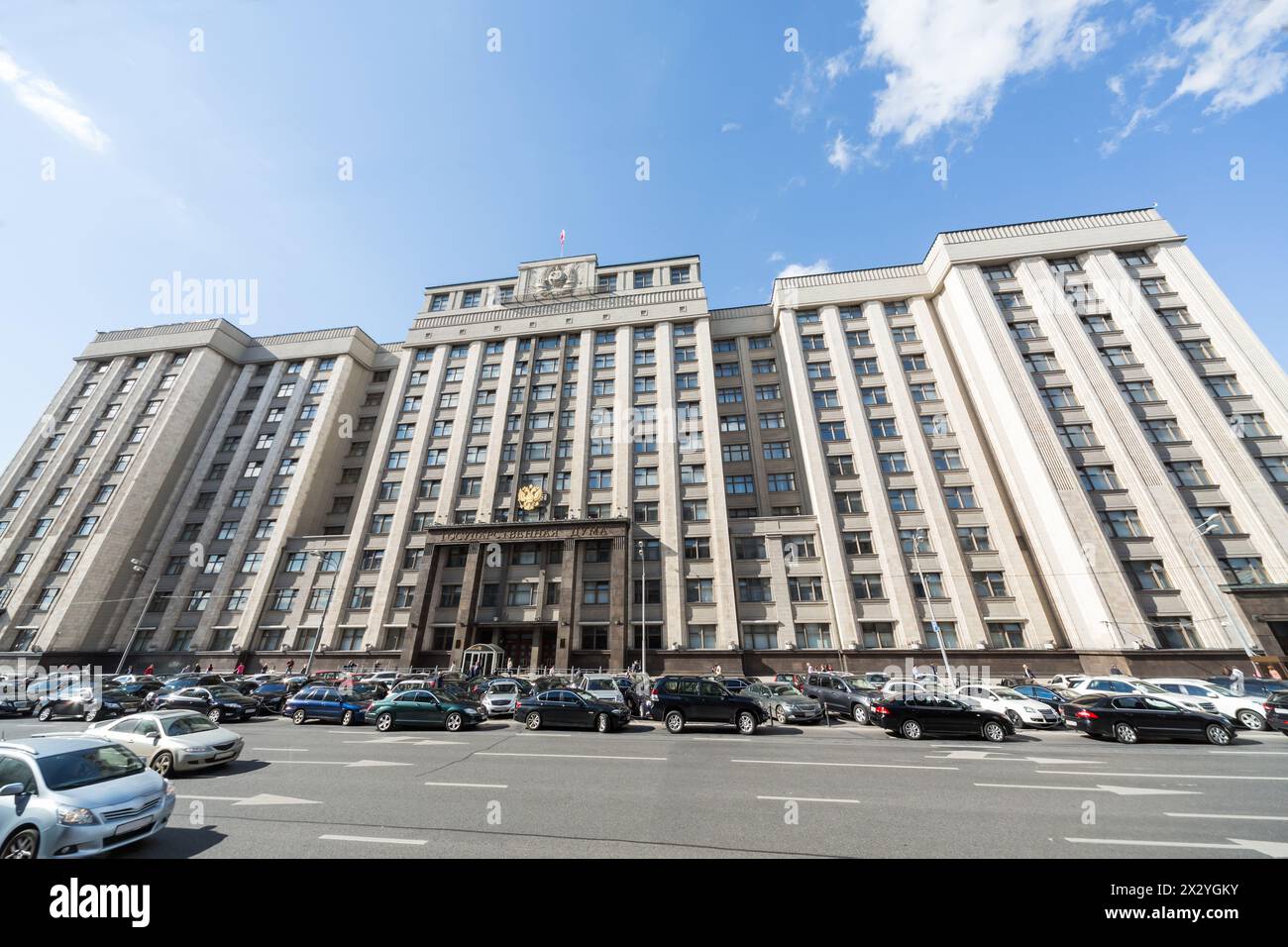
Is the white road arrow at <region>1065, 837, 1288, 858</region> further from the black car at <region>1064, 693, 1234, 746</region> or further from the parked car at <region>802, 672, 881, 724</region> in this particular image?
the black car at <region>1064, 693, 1234, 746</region>

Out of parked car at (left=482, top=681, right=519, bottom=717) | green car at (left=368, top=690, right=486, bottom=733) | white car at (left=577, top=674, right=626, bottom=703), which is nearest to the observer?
green car at (left=368, top=690, right=486, bottom=733)

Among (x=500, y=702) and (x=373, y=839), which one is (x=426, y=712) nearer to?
(x=500, y=702)

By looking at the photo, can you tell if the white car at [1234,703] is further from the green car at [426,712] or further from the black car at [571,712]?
the green car at [426,712]

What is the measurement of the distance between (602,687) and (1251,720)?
85.5 feet

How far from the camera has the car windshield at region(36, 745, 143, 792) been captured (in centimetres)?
694

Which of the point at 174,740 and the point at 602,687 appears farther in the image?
the point at 602,687

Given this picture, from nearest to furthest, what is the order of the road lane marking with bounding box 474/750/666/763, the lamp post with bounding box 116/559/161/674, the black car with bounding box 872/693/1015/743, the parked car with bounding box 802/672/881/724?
1. the road lane marking with bounding box 474/750/666/763
2. the black car with bounding box 872/693/1015/743
3. the parked car with bounding box 802/672/881/724
4. the lamp post with bounding box 116/559/161/674

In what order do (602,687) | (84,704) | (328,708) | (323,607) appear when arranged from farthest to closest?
(323,607), (602,687), (84,704), (328,708)

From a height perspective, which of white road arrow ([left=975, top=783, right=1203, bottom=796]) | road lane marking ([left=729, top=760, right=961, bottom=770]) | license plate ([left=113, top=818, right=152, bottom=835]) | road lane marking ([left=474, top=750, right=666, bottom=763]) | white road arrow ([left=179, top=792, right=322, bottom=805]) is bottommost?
white road arrow ([left=975, top=783, right=1203, bottom=796])

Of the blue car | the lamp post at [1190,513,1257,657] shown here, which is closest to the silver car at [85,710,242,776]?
the blue car

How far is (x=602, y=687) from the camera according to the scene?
74.8 ft

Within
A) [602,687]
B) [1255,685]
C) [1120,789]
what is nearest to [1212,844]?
[1120,789]

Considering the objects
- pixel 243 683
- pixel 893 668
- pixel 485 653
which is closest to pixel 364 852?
pixel 243 683

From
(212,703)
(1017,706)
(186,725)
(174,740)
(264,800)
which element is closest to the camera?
(264,800)
